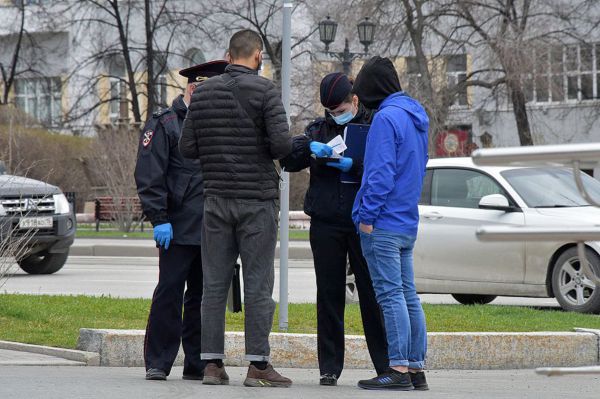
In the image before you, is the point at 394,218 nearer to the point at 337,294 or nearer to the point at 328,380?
the point at 337,294

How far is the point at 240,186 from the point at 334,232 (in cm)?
67

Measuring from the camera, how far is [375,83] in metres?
7.62

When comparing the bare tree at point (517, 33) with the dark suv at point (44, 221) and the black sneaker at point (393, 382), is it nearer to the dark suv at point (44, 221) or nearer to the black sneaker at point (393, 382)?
the dark suv at point (44, 221)

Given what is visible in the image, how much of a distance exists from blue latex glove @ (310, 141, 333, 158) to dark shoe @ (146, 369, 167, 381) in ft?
5.04

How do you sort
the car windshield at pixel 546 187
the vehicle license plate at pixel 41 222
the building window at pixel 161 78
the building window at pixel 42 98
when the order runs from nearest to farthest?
1. the car windshield at pixel 546 187
2. the vehicle license plate at pixel 41 222
3. the building window at pixel 161 78
4. the building window at pixel 42 98

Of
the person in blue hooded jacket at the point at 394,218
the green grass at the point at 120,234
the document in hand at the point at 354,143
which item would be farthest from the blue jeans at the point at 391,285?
the green grass at the point at 120,234

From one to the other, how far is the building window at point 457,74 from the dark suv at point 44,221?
2133 cm

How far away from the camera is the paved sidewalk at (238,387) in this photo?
23.1 feet

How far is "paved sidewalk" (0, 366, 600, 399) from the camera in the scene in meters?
7.05

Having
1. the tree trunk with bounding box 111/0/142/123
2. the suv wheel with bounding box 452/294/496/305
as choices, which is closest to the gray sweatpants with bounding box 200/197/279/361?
the suv wheel with bounding box 452/294/496/305

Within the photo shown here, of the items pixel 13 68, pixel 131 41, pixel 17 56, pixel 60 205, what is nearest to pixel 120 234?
pixel 60 205

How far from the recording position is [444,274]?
41.4 ft

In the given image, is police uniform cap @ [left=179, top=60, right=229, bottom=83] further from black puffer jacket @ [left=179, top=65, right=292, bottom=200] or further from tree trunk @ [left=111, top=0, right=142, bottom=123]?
tree trunk @ [left=111, top=0, right=142, bottom=123]

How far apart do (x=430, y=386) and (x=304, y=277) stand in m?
11.2
